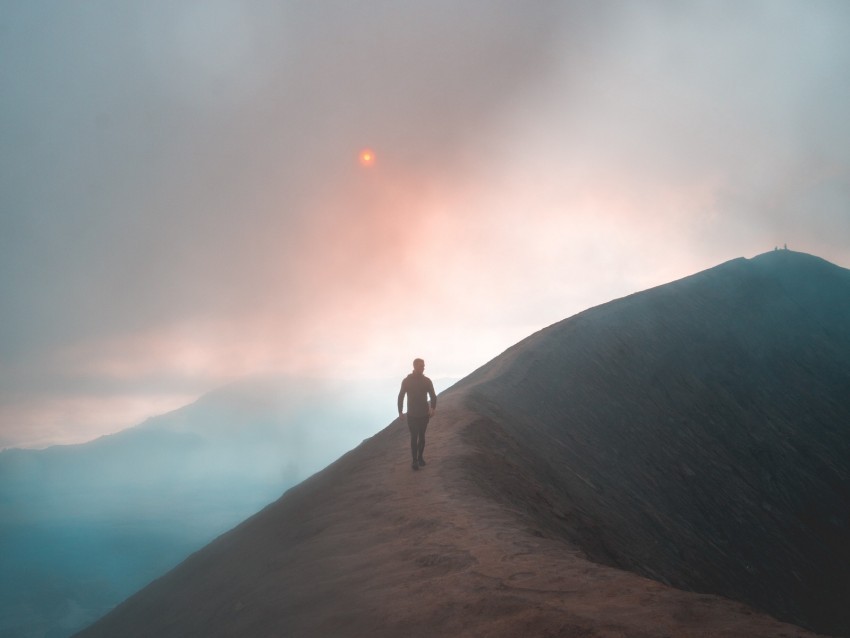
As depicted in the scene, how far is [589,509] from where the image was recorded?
15.4 metres

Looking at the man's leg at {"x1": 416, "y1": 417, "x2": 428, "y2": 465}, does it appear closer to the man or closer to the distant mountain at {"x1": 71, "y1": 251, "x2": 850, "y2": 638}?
the man

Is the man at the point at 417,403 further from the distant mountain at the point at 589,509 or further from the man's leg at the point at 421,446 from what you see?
the distant mountain at the point at 589,509

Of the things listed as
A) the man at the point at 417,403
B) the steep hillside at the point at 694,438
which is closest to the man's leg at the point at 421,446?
the man at the point at 417,403

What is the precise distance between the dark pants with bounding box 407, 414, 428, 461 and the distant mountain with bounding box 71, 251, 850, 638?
50cm

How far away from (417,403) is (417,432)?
664mm

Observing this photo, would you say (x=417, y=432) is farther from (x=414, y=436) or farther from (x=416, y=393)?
(x=416, y=393)

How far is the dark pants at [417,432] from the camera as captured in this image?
44.0ft

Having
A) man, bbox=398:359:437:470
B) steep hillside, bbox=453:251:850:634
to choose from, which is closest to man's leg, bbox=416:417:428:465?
man, bbox=398:359:437:470

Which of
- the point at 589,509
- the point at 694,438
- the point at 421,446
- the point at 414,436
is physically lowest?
the point at 589,509

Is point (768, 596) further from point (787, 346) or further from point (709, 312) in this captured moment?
point (787, 346)

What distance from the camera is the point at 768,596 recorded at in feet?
66.0

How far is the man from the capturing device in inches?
527

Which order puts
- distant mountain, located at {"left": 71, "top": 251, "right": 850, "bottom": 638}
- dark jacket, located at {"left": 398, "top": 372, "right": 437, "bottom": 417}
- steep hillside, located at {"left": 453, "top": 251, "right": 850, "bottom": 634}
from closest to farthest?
distant mountain, located at {"left": 71, "top": 251, "right": 850, "bottom": 638}, dark jacket, located at {"left": 398, "top": 372, "right": 437, "bottom": 417}, steep hillside, located at {"left": 453, "top": 251, "right": 850, "bottom": 634}

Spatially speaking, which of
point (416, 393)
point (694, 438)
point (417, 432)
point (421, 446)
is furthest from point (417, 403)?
point (694, 438)
